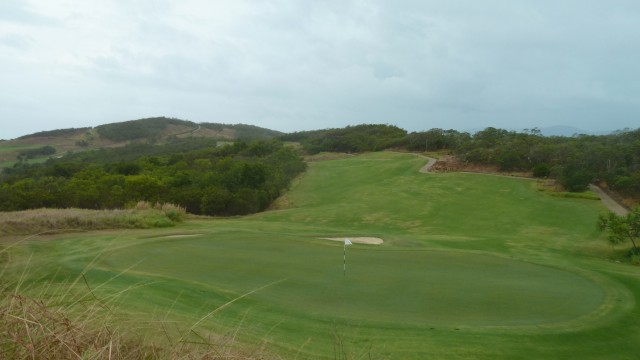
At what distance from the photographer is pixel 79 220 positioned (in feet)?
75.7

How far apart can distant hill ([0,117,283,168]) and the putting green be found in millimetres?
100130

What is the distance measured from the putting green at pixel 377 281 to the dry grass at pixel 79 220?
793 cm

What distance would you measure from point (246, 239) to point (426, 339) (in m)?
10.1

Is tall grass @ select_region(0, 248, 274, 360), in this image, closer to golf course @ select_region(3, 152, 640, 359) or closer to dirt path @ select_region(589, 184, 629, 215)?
golf course @ select_region(3, 152, 640, 359)

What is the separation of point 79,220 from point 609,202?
1227 inches

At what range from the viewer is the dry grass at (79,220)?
70.0 feet

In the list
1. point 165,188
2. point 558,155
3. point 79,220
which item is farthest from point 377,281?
point 558,155

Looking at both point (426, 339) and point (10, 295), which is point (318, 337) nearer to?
point (426, 339)

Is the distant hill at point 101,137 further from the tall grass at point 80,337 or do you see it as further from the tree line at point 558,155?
the tall grass at point 80,337

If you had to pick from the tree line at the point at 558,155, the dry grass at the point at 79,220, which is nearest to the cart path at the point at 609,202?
the tree line at the point at 558,155

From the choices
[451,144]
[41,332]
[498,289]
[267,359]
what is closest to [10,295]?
[41,332]

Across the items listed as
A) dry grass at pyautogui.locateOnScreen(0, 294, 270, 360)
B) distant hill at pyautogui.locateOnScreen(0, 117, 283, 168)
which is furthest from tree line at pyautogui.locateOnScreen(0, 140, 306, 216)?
distant hill at pyautogui.locateOnScreen(0, 117, 283, 168)

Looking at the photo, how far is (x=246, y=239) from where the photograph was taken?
17656mm

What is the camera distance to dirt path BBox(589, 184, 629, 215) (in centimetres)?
3124
